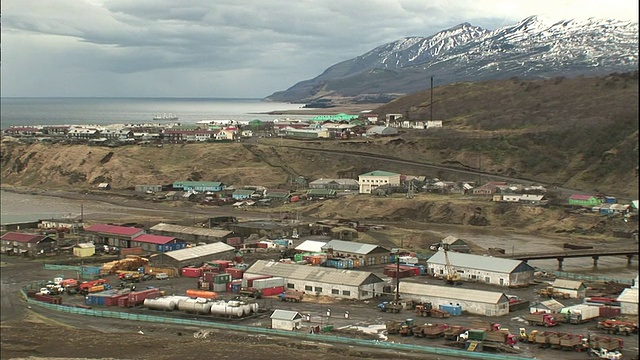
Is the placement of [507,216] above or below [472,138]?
below

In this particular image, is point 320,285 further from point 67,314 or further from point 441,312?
point 67,314

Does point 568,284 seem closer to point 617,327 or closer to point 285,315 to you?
point 617,327

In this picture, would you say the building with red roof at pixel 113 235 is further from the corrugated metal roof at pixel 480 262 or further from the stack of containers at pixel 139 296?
the corrugated metal roof at pixel 480 262

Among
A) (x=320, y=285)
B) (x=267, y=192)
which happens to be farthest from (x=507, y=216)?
(x=320, y=285)

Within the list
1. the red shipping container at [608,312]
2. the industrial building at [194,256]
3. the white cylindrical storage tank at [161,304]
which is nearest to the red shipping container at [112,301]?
the white cylindrical storage tank at [161,304]

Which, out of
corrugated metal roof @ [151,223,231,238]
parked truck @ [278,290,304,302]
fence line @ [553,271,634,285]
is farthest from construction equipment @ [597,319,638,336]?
corrugated metal roof @ [151,223,231,238]

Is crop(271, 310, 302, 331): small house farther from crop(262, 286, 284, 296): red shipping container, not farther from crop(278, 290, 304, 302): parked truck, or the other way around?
crop(262, 286, 284, 296): red shipping container
